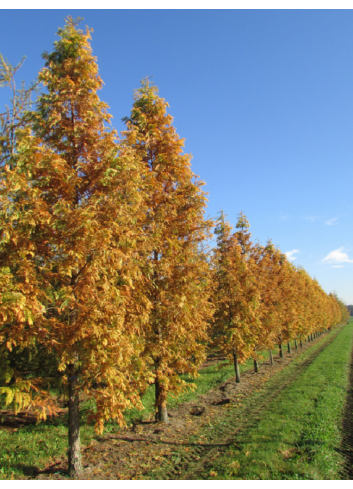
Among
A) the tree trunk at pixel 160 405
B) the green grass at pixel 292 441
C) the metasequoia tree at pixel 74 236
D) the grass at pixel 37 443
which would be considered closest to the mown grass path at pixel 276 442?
the green grass at pixel 292 441

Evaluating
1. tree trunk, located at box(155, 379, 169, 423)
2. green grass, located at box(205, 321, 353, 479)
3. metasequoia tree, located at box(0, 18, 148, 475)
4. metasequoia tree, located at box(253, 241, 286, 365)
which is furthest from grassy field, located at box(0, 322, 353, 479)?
metasequoia tree, located at box(253, 241, 286, 365)

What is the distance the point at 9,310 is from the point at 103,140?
14.3 ft

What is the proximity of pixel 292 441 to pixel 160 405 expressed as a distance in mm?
4597

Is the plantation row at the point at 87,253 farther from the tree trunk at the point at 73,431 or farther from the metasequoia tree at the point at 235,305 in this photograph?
the metasequoia tree at the point at 235,305

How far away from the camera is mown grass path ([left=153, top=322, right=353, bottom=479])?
6.23 metres

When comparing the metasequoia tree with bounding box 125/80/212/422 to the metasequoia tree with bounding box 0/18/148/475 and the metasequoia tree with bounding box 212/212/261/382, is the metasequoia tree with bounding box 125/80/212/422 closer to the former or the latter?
the metasequoia tree with bounding box 0/18/148/475

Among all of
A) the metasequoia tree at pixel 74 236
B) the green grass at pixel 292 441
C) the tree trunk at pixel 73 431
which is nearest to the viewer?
the metasequoia tree at pixel 74 236

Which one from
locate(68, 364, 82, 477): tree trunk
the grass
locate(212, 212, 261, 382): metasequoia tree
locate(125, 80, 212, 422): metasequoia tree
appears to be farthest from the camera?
locate(212, 212, 261, 382): metasequoia tree

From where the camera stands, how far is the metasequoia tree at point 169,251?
9773 millimetres

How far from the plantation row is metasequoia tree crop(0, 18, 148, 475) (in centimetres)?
3

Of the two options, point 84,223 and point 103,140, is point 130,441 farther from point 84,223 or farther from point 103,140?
point 103,140

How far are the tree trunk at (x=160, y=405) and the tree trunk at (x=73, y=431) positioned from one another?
3.66 metres

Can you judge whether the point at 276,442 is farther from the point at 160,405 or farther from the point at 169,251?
the point at 169,251

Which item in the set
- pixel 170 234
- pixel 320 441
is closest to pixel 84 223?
pixel 170 234
